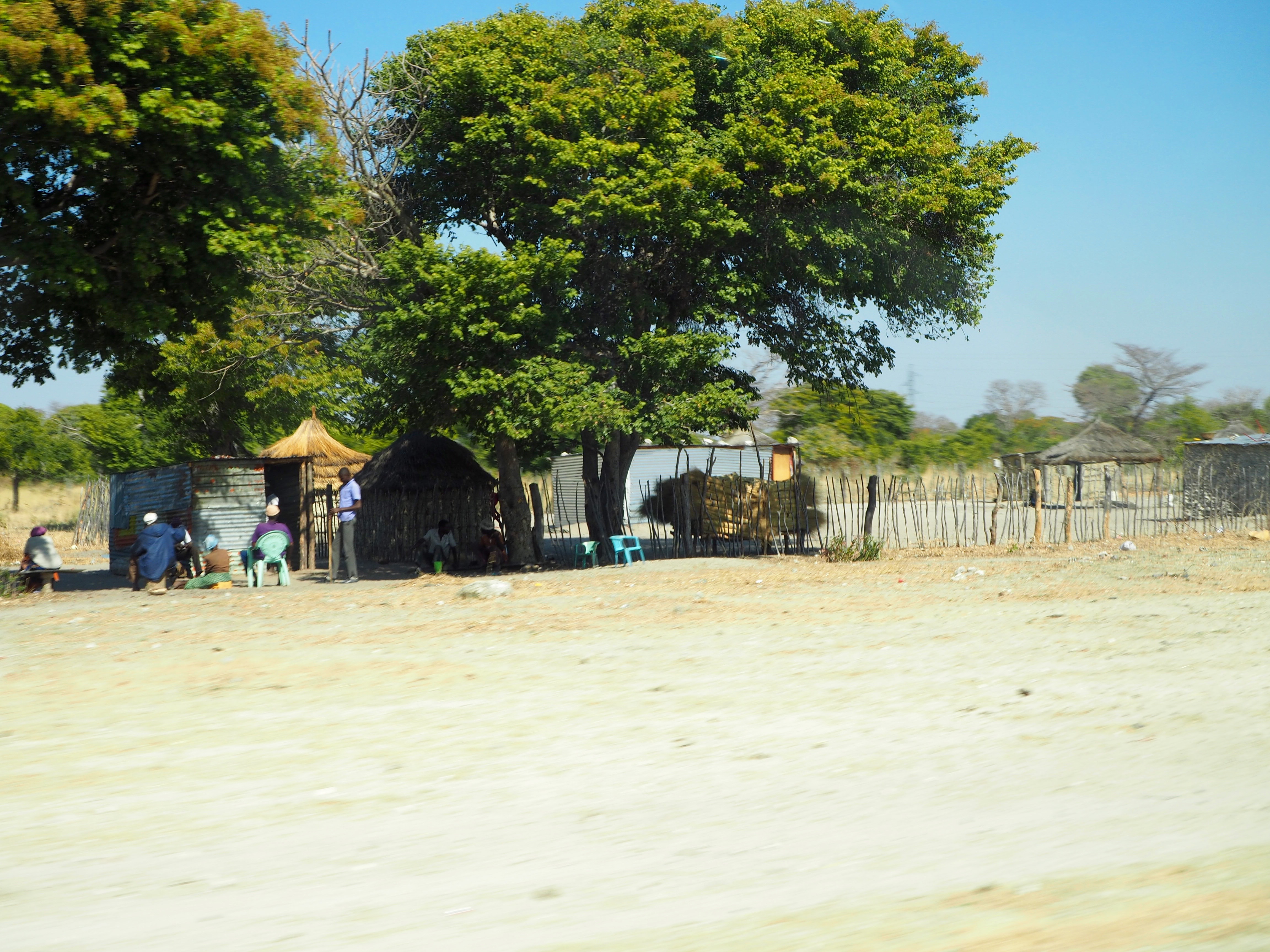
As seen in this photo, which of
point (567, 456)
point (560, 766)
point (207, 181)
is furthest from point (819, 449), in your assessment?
point (560, 766)

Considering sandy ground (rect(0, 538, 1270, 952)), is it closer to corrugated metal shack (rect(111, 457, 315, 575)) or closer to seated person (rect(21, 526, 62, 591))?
seated person (rect(21, 526, 62, 591))

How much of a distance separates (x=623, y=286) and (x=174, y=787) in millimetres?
16351

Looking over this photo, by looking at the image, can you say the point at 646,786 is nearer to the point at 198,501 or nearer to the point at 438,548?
the point at 438,548

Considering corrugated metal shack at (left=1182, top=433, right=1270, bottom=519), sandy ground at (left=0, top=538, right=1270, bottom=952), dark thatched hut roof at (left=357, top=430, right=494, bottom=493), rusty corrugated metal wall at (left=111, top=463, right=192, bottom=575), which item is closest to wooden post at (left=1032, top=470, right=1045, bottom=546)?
corrugated metal shack at (left=1182, top=433, right=1270, bottom=519)

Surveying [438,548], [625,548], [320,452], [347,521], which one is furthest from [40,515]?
[625,548]

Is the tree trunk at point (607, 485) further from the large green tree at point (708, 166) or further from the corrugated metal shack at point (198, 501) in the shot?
Result: the corrugated metal shack at point (198, 501)

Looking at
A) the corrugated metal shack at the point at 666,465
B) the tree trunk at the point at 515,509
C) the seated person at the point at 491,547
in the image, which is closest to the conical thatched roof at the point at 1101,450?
the corrugated metal shack at the point at 666,465

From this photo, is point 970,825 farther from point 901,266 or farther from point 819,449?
point 819,449

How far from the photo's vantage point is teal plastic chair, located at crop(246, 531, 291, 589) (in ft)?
55.6

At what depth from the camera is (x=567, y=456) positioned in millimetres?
40000

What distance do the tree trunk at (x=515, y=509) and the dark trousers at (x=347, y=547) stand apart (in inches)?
138

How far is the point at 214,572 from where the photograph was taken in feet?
56.5

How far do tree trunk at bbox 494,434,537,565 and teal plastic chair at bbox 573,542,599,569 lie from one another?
830 mm

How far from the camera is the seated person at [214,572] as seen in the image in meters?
16.9
